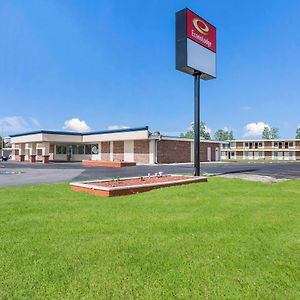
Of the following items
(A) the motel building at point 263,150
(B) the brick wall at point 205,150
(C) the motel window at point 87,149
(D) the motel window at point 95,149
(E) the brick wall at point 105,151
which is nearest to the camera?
(E) the brick wall at point 105,151

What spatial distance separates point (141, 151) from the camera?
121ft

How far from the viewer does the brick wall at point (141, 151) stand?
119ft

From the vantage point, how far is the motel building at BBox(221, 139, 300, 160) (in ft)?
247

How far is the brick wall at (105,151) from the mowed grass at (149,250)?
33546 mm

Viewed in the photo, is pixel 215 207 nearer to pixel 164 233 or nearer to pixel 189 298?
pixel 164 233

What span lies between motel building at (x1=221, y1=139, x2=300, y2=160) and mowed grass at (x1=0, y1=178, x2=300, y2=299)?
70.4m

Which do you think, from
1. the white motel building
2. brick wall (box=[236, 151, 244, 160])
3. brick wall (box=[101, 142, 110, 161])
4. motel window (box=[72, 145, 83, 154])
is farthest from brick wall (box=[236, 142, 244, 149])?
brick wall (box=[101, 142, 110, 161])

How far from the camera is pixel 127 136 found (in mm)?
37406

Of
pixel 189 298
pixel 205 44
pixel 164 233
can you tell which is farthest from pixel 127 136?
pixel 189 298

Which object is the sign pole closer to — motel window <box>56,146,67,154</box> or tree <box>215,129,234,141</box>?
motel window <box>56,146,67,154</box>

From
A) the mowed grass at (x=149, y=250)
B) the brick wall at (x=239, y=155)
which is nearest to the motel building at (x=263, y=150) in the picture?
the brick wall at (x=239, y=155)

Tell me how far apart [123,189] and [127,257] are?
20.3 feet

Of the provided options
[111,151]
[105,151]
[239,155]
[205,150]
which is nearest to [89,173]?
[111,151]

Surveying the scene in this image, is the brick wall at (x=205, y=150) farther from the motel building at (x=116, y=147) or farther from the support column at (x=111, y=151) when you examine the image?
the support column at (x=111, y=151)
